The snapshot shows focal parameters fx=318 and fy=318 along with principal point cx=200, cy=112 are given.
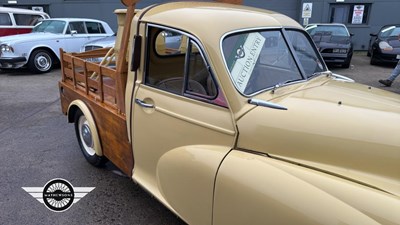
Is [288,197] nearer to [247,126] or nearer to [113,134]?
[247,126]

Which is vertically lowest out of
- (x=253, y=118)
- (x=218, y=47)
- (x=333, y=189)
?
(x=333, y=189)

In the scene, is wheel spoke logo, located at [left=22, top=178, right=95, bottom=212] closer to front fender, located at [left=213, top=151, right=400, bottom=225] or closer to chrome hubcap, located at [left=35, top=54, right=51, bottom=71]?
front fender, located at [left=213, top=151, right=400, bottom=225]

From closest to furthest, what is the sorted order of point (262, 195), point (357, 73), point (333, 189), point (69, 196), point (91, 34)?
point (333, 189)
point (262, 195)
point (69, 196)
point (357, 73)
point (91, 34)

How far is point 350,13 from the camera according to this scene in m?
15.7

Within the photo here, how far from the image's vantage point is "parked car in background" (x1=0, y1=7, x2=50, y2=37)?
11.3m

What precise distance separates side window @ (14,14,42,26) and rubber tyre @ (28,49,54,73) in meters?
2.63

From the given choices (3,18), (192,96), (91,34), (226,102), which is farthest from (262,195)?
(3,18)

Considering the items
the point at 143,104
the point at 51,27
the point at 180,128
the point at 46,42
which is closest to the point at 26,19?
the point at 51,27

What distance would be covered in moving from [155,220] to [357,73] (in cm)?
931

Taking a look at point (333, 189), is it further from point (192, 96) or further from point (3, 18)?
point (3, 18)

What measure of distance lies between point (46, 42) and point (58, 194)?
8020mm

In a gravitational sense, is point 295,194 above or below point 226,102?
below

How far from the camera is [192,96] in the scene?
2326 millimetres

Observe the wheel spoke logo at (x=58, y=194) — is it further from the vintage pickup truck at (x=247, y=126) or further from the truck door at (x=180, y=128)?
the truck door at (x=180, y=128)
